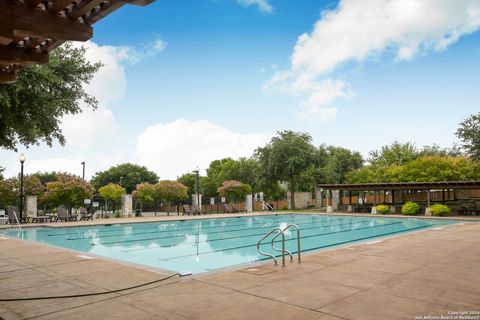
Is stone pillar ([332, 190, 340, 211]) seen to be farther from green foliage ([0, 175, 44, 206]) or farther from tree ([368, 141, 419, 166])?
green foliage ([0, 175, 44, 206])

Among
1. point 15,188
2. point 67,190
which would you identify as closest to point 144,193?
point 67,190

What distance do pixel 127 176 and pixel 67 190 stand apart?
36702 millimetres

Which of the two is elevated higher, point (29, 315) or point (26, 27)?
point (26, 27)

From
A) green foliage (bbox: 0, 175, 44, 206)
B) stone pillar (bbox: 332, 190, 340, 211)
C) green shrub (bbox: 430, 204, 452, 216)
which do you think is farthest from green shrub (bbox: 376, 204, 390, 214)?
green foliage (bbox: 0, 175, 44, 206)

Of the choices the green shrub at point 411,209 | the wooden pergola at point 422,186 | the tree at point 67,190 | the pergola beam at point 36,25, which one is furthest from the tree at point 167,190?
the pergola beam at point 36,25

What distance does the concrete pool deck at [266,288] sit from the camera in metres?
4.46

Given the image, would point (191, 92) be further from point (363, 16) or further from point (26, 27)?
point (26, 27)

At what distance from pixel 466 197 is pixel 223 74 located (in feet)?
72.8

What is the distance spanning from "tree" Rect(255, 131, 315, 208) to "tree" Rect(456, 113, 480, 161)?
13.7 m

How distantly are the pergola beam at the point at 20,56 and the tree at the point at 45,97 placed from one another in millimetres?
3291

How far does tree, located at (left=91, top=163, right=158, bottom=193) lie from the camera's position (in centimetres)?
6022

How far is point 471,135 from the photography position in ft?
85.0

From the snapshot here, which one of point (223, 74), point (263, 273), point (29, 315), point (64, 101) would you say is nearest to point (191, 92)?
point (223, 74)

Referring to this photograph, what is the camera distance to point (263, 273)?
6.75 meters
